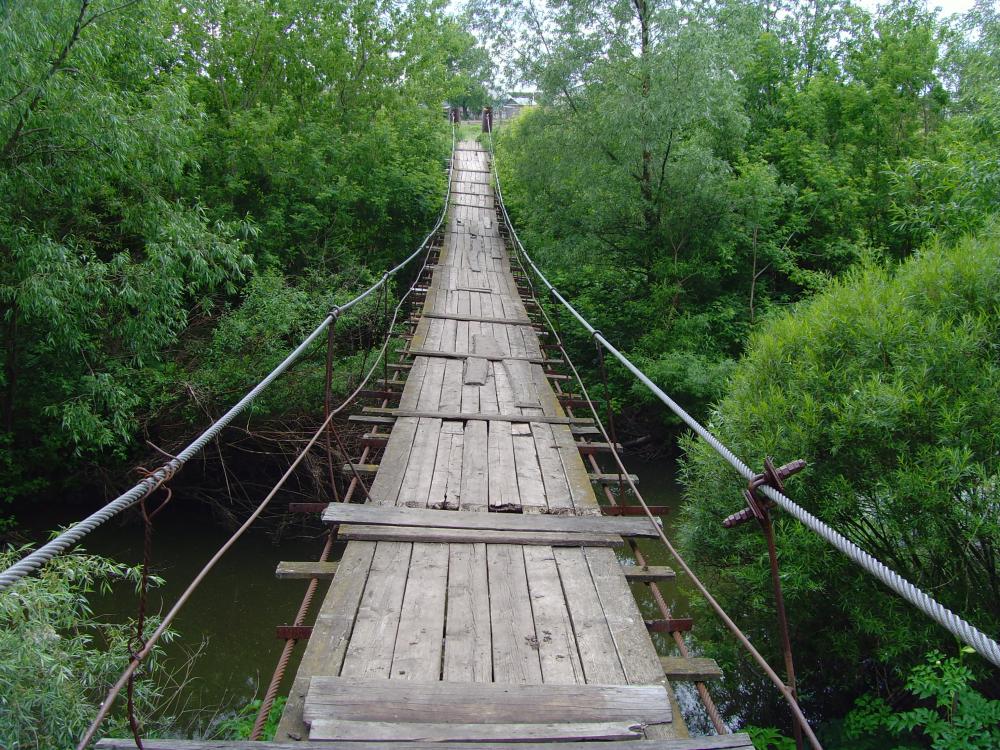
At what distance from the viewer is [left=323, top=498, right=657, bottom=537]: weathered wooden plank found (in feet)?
8.68

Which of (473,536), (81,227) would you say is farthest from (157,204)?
(473,536)

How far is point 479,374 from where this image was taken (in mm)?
4754

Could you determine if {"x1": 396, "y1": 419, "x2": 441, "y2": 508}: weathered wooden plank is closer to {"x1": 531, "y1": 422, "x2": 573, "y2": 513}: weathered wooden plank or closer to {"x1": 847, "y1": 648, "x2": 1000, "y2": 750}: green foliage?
{"x1": 531, "y1": 422, "x2": 573, "y2": 513}: weathered wooden plank

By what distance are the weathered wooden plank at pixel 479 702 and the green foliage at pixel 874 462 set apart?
1906 mm

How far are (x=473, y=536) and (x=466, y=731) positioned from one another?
102 centimetres

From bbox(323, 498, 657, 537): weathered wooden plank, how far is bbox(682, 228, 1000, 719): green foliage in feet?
3.57

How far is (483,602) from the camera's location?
7.07ft

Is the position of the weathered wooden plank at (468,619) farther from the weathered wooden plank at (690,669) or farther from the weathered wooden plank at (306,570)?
the weathered wooden plank at (690,669)

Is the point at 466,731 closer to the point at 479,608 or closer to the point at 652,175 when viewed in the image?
the point at 479,608

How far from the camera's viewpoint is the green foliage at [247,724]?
146 inches

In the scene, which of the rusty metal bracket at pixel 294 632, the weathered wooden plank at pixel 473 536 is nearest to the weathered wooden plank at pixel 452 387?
the weathered wooden plank at pixel 473 536

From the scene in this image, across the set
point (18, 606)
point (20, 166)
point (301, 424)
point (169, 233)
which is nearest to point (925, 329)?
point (18, 606)

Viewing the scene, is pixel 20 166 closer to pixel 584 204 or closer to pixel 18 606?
pixel 18 606

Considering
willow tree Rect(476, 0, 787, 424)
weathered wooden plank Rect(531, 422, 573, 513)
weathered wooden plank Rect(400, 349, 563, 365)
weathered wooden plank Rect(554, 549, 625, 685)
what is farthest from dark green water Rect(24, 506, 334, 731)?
willow tree Rect(476, 0, 787, 424)
